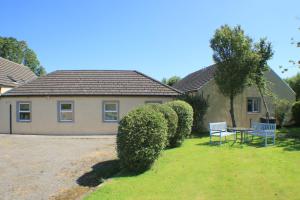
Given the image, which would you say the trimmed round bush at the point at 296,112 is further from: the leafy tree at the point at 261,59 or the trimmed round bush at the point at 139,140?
the trimmed round bush at the point at 139,140

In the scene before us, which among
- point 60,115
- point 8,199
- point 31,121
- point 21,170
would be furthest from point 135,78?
point 8,199

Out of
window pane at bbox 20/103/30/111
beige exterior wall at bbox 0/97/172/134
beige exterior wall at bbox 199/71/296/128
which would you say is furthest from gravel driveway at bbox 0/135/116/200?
beige exterior wall at bbox 199/71/296/128

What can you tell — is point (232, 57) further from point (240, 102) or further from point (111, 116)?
point (111, 116)

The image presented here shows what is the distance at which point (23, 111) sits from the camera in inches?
1094

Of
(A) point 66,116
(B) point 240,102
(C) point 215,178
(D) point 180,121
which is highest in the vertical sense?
(B) point 240,102

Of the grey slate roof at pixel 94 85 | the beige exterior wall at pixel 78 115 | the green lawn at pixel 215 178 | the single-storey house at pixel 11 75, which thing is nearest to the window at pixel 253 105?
the grey slate roof at pixel 94 85

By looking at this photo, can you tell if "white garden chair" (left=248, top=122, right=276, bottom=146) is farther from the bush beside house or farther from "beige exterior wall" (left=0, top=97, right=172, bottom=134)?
"beige exterior wall" (left=0, top=97, right=172, bottom=134)

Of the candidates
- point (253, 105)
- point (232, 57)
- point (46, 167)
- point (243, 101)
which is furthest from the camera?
point (253, 105)

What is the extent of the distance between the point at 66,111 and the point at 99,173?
15.2 metres

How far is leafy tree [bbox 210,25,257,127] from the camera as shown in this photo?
25.1 m

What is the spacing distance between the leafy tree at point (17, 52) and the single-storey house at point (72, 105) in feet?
152

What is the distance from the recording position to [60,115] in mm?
27125

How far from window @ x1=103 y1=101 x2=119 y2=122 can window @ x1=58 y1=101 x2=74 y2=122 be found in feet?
7.91

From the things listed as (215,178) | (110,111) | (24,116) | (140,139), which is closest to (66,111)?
(110,111)
